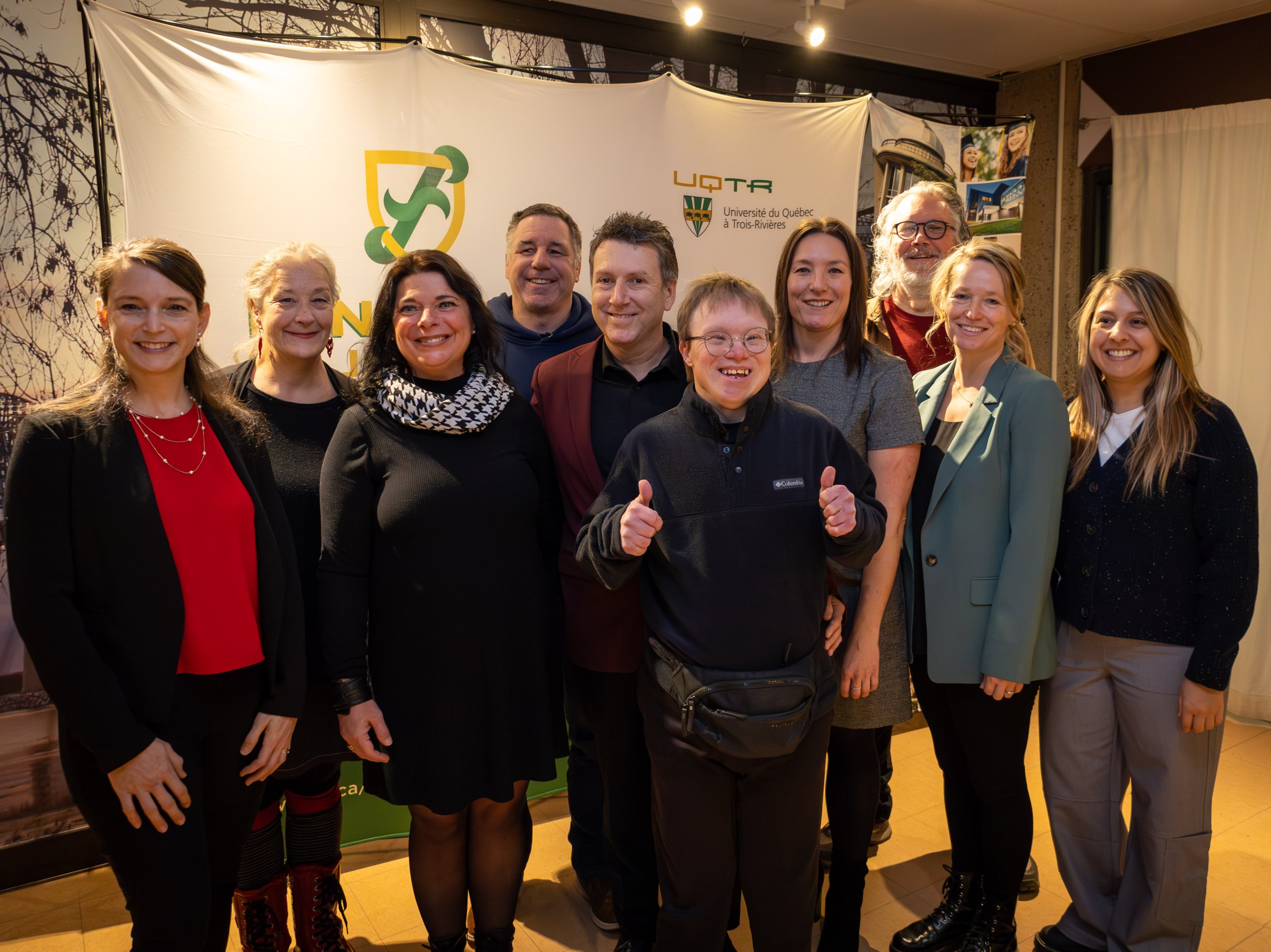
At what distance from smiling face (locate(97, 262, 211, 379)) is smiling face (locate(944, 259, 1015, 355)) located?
170cm

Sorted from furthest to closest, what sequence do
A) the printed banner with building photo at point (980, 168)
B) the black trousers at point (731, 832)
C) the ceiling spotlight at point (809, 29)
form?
the printed banner with building photo at point (980, 168) → the ceiling spotlight at point (809, 29) → the black trousers at point (731, 832)

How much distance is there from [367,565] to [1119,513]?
1.72 meters

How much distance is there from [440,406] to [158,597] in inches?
25.0

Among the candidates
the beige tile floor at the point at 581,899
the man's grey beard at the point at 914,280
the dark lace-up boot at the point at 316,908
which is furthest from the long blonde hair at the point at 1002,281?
the dark lace-up boot at the point at 316,908

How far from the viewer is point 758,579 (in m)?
1.60

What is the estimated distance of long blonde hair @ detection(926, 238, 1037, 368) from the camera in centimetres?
202

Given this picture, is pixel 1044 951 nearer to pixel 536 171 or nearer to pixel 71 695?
pixel 71 695

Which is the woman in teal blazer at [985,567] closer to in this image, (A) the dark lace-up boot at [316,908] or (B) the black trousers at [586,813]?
(B) the black trousers at [586,813]

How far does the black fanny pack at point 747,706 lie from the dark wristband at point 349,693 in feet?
2.17

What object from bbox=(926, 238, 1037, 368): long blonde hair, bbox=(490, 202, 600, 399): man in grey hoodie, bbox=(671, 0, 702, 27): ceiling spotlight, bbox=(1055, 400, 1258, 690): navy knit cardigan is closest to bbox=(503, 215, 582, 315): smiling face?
bbox=(490, 202, 600, 399): man in grey hoodie

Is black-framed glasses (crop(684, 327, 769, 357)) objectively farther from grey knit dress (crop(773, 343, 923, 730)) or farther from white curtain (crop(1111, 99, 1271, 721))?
white curtain (crop(1111, 99, 1271, 721))

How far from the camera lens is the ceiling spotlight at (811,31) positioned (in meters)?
3.45

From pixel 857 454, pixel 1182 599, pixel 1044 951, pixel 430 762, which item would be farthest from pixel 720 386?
pixel 1044 951

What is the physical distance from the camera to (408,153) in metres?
3.02
